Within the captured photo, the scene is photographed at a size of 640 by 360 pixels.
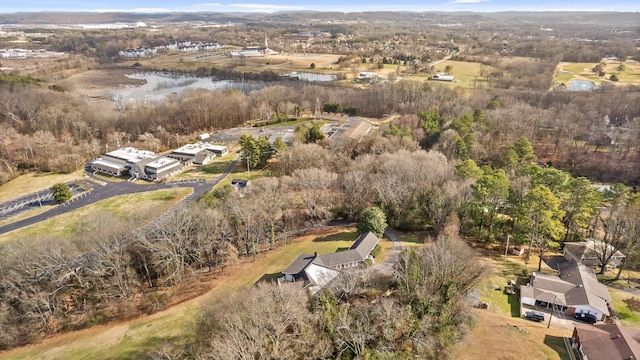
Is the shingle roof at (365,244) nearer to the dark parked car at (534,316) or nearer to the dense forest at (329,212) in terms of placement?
the dense forest at (329,212)

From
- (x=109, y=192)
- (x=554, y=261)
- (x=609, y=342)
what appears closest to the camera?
(x=609, y=342)

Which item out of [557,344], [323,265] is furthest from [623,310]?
[323,265]

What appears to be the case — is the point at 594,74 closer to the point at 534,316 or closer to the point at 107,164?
the point at 534,316

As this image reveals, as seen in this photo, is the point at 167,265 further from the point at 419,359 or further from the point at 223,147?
the point at 223,147

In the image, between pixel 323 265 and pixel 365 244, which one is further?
pixel 365 244

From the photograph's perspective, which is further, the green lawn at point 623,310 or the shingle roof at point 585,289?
the shingle roof at point 585,289

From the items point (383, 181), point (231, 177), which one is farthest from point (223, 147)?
point (383, 181)

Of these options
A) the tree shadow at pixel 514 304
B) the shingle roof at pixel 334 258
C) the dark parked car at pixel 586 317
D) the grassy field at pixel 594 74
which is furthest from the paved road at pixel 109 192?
the grassy field at pixel 594 74
